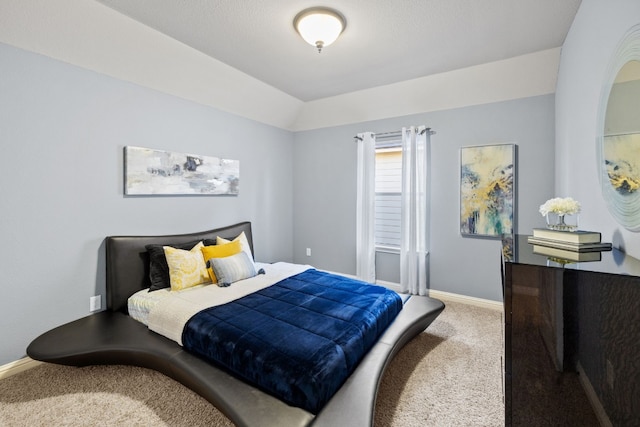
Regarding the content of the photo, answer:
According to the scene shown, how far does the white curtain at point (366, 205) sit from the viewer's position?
13.8 ft

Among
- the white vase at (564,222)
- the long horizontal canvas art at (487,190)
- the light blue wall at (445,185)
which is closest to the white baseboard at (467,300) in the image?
the light blue wall at (445,185)

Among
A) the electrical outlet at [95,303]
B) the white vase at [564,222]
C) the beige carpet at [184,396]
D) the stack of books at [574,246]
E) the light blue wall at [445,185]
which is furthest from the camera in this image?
the light blue wall at [445,185]

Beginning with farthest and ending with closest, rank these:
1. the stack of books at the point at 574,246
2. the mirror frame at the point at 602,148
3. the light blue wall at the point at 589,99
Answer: the light blue wall at the point at 589,99 < the stack of books at the point at 574,246 < the mirror frame at the point at 602,148

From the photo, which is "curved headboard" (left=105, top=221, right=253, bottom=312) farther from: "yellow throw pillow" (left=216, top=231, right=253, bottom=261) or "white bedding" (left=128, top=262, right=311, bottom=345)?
"yellow throw pillow" (left=216, top=231, right=253, bottom=261)

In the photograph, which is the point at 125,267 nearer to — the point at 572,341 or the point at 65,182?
the point at 65,182

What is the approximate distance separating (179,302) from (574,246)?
2.66 meters

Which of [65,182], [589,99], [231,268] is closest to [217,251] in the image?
[231,268]

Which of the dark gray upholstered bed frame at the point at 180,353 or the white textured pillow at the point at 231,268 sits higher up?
the white textured pillow at the point at 231,268

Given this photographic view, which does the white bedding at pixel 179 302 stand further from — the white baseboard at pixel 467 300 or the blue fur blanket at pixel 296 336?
the white baseboard at pixel 467 300

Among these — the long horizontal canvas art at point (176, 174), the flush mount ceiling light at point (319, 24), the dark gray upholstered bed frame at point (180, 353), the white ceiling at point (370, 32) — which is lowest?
the dark gray upholstered bed frame at point (180, 353)

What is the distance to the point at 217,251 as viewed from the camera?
124 inches

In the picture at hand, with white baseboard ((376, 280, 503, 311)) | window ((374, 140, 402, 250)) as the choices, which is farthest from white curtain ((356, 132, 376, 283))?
white baseboard ((376, 280, 503, 311))

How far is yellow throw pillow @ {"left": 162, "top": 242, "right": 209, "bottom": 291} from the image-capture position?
109 inches

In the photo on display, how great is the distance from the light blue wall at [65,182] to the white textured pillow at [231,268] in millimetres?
829
